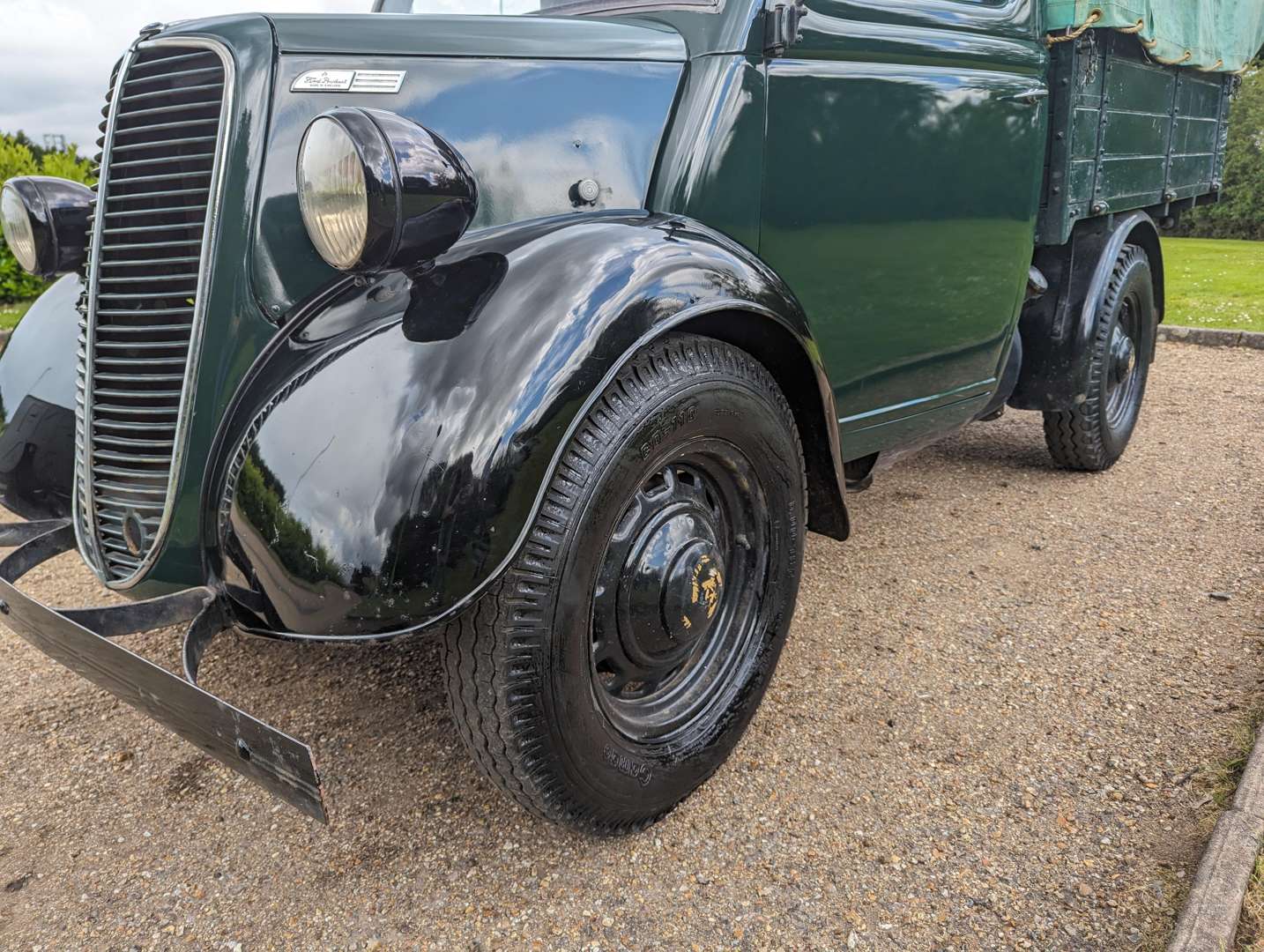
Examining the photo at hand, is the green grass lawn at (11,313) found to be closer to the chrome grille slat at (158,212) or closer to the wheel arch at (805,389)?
the chrome grille slat at (158,212)

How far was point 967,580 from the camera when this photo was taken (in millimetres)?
3174

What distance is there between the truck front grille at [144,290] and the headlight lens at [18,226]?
0.49 meters

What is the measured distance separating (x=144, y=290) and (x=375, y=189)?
2.11 ft

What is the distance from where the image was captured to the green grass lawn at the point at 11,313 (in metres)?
7.23

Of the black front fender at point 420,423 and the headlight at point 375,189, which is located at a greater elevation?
the headlight at point 375,189

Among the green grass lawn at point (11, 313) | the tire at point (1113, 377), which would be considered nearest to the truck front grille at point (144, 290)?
the tire at point (1113, 377)

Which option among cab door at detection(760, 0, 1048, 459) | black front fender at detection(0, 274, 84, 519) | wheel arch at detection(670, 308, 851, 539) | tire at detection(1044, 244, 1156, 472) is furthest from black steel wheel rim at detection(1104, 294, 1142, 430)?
black front fender at detection(0, 274, 84, 519)

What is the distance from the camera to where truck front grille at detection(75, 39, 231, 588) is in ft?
5.94

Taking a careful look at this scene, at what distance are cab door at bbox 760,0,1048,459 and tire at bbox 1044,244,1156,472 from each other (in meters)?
0.81

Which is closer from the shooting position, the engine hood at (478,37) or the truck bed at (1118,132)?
the engine hood at (478,37)

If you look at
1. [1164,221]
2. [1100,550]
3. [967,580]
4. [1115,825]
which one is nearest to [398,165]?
[1115,825]

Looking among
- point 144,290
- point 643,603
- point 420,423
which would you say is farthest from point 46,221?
point 643,603

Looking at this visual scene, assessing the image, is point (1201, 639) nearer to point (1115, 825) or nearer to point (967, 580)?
point (967, 580)

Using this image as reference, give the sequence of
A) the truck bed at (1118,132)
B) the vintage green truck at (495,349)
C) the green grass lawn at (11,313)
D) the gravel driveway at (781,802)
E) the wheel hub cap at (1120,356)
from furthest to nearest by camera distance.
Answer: the green grass lawn at (11,313) → the wheel hub cap at (1120,356) → the truck bed at (1118,132) → the gravel driveway at (781,802) → the vintage green truck at (495,349)
